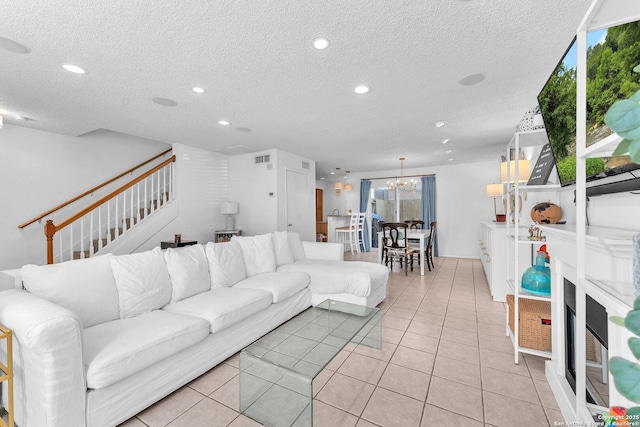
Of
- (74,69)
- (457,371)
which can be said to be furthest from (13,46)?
(457,371)

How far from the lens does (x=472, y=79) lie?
2438 mm

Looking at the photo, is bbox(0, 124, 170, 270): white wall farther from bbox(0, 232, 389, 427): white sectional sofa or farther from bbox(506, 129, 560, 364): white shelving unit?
bbox(506, 129, 560, 364): white shelving unit

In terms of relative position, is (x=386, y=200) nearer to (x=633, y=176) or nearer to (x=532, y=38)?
(x=532, y=38)

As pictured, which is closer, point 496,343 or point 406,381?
point 406,381

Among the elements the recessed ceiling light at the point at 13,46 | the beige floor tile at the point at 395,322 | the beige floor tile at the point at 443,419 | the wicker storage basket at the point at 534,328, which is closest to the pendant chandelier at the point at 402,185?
the beige floor tile at the point at 395,322

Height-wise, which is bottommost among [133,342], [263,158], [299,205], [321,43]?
[133,342]

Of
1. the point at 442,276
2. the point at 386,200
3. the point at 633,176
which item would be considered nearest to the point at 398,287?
the point at 442,276

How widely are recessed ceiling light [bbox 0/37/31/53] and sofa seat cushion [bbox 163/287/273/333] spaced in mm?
2135

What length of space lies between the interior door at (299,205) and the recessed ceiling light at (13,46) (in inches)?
147

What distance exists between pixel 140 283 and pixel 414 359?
223cm

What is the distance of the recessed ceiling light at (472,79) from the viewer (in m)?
2.37

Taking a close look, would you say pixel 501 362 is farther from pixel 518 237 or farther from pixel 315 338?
pixel 315 338

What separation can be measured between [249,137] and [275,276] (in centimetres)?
242

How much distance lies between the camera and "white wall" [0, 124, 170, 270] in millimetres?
A: 3666
